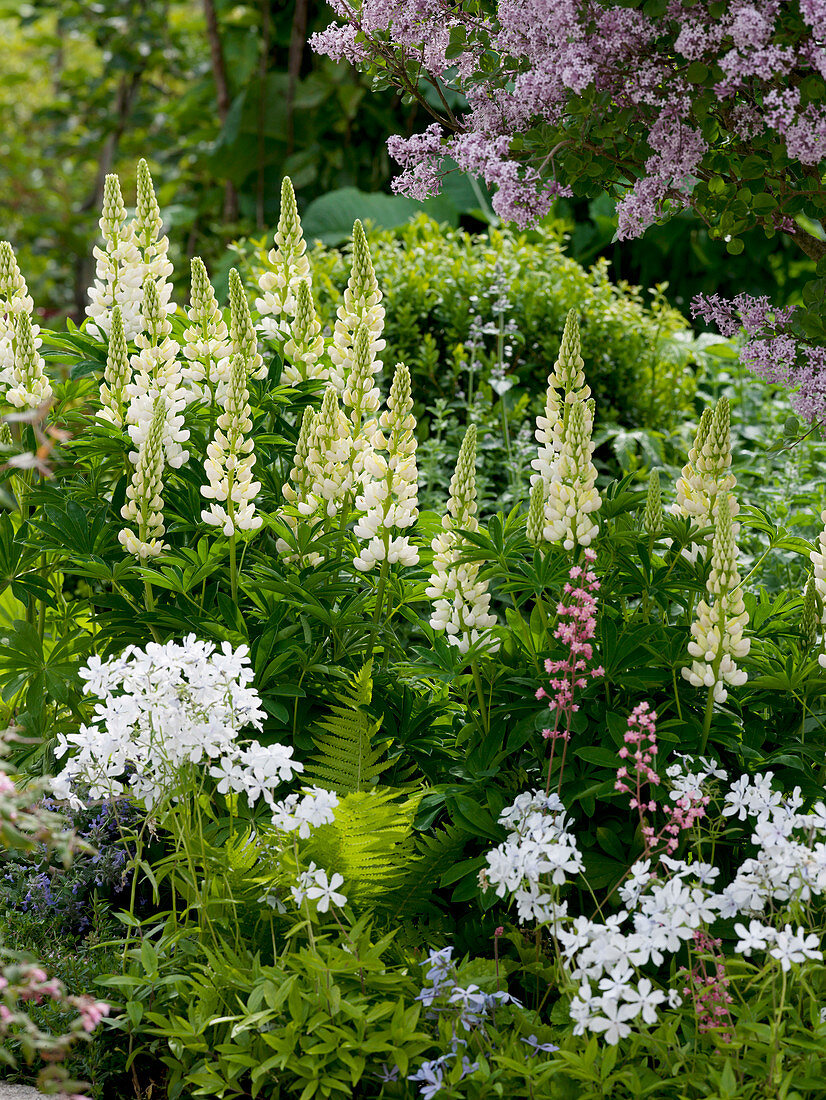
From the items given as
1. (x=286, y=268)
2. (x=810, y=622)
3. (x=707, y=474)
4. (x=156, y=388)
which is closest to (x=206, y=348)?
(x=156, y=388)

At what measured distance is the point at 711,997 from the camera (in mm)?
2020

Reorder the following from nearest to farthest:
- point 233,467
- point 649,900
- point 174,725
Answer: point 649,900 < point 174,725 < point 233,467

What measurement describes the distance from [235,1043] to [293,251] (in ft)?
6.58

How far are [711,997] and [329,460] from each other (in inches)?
56.0

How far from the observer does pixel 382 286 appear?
4.77m

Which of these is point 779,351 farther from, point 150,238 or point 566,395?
point 150,238

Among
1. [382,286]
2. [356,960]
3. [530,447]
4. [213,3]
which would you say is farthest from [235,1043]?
[213,3]

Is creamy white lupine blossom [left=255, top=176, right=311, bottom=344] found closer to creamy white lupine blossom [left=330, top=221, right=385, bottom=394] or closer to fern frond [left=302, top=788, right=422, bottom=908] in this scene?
creamy white lupine blossom [left=330, top=221, right=385, bottom=394]

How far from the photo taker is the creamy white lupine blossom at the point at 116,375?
2814 mm

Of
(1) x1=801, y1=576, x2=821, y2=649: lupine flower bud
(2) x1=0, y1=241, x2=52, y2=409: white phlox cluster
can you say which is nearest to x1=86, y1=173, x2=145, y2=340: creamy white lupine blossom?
(2) x1=0, y1=241, x2=52, y2=409: white phlox cluster

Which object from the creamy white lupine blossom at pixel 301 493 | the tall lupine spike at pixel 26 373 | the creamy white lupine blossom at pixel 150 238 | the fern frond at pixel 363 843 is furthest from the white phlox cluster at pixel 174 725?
the creamy white lupine blossom at pixel 150 238

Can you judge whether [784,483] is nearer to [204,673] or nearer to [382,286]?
[382,286]

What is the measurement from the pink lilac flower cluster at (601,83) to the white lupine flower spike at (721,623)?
0.72 m

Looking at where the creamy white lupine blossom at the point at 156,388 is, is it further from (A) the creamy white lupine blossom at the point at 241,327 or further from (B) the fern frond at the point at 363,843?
(B) the fern frond at the point at 363,843
